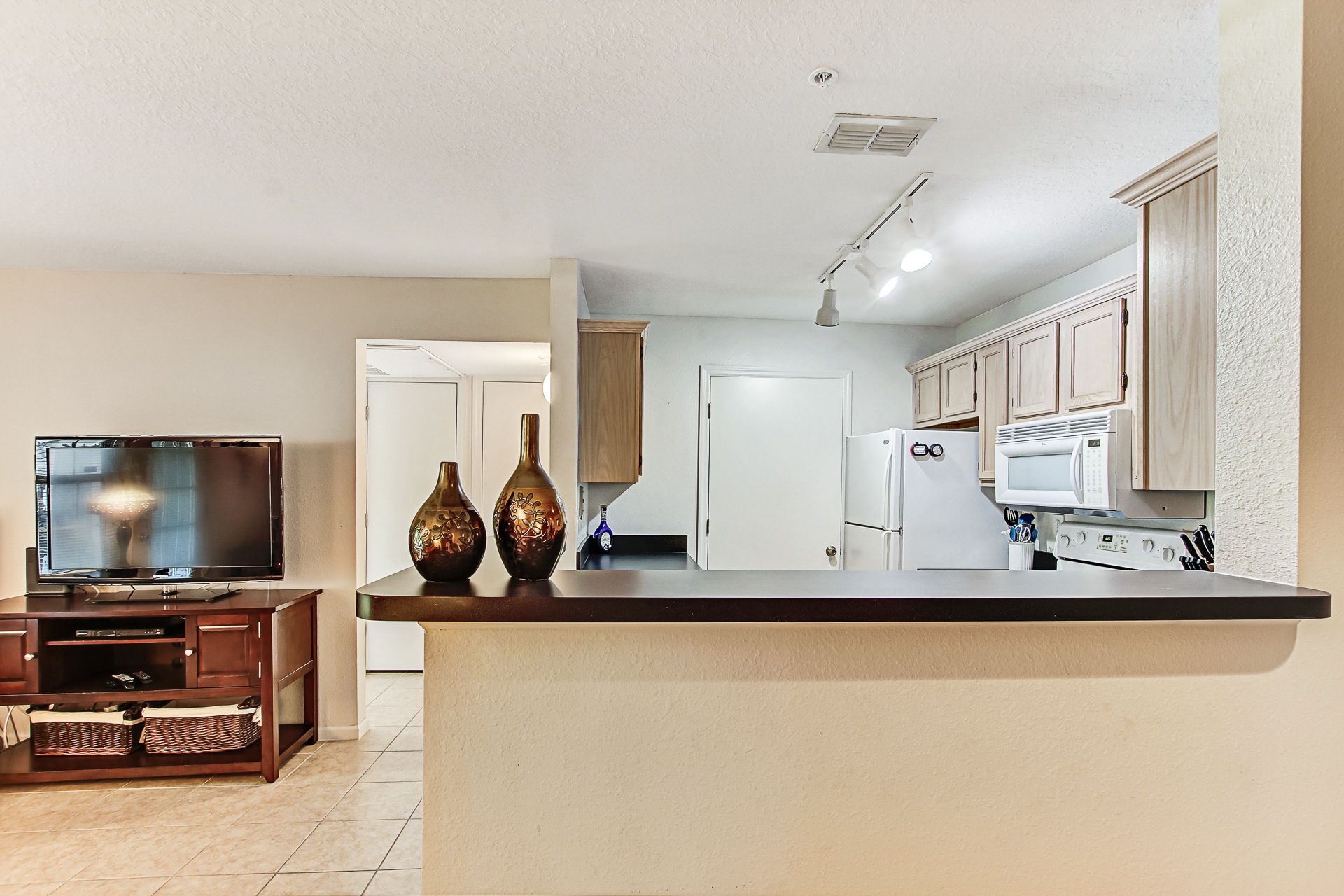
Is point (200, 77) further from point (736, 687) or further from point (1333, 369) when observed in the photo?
point (1333, 369)

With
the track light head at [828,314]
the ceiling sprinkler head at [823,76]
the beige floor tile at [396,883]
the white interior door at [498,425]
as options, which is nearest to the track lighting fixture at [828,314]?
the track light head at [828,314]

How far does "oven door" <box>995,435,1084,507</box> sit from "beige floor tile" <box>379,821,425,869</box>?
2691mm

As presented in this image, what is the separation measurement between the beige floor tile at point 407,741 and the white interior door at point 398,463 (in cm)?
108

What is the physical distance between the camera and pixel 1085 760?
1113 millimetres

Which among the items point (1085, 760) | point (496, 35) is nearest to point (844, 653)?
point (1085, 760)

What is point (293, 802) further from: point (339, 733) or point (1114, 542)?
point (1114, 542)

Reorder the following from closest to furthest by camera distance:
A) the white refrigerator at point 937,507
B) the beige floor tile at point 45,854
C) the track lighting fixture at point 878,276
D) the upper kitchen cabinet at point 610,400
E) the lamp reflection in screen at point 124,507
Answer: the beige floor tile at point 45,854
the track lighting fixture at point 878,276
the lamp reflection in screen at point 124,507
the upper kitchen cabinet at point 610,400
the white refrigerator at point 937,507

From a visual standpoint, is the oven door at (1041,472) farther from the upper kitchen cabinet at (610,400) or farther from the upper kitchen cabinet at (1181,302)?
the upper kitchen cabinet at (610,400)

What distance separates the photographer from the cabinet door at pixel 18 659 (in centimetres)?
289

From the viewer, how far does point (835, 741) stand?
1092 millimetres

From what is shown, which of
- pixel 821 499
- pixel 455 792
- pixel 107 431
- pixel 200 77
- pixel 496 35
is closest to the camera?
pixel 455 792

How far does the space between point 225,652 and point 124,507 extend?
81 centimetres

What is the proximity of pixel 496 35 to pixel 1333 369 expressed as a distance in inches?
66.2

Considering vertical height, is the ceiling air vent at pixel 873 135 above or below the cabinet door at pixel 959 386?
above
